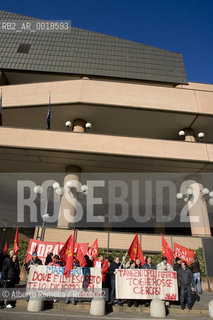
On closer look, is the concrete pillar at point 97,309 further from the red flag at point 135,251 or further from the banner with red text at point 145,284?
the red flag at point 135,251

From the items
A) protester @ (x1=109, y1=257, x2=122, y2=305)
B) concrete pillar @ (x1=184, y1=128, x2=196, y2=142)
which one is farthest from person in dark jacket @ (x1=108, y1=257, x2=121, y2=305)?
concrete pillar @ (x1=184, y1=128, x2=196, y2=142)

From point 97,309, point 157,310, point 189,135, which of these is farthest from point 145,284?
point 189,135

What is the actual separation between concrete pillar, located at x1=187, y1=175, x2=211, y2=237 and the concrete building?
7cm

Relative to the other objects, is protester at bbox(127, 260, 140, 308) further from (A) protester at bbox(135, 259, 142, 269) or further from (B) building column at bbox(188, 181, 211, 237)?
(B) building column at bbox(188, 181, 211, 237)

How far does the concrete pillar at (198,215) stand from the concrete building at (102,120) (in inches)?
2.8

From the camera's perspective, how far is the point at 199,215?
54.5 ft

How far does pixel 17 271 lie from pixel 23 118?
13.8 metres

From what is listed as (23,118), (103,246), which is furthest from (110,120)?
(103,246)

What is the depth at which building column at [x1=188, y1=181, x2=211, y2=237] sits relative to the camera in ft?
53.5

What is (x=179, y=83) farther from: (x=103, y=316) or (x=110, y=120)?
(x=103, y=316)

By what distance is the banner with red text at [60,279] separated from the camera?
7723 mm

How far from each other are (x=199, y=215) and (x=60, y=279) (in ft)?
38.9

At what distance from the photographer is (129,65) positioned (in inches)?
936

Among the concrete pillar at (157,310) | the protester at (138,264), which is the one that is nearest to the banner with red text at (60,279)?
the protester at (138,264)
